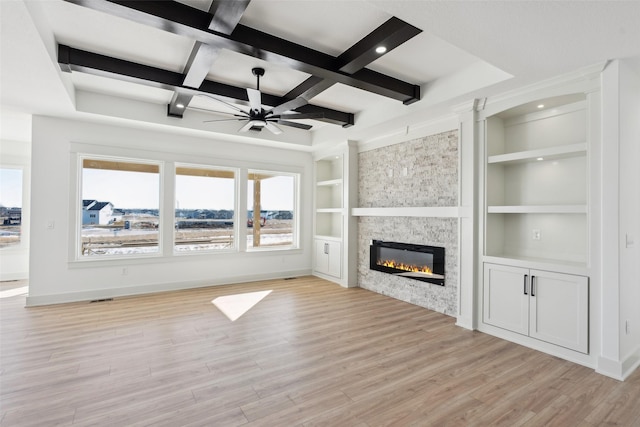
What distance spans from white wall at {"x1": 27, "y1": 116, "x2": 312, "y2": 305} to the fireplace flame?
8.16 ft

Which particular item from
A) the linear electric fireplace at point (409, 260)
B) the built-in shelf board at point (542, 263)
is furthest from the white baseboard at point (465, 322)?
the built-in shelf board at point (542, 263)

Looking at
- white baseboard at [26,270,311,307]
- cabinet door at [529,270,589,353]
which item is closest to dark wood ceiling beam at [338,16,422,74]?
cabinet door at [529,270,589,353]

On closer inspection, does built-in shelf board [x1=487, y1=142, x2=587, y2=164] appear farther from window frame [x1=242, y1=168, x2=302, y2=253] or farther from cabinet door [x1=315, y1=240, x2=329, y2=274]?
window frame [x1=242, y1=168, x2=302, y2=253]

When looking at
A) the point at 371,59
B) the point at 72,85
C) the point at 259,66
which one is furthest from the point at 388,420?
the point at 72,85

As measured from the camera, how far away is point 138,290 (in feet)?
18.1

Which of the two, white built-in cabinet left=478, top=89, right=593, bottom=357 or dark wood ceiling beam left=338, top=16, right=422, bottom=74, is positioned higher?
dark wood ceiling beam left=338, top=16, right=422, bottom=74

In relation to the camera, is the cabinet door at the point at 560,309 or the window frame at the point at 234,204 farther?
the window frame at the point at 234,204

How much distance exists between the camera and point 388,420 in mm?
2250

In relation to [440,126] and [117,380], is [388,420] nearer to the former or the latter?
[117,380]

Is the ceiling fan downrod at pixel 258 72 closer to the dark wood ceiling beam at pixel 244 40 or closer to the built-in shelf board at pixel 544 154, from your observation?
the dark wood ceiling beam at pixel 244 40

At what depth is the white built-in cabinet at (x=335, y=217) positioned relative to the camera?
20.5ft

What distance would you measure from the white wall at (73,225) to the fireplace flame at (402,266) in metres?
2.49

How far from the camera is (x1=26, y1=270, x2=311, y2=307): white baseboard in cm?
487

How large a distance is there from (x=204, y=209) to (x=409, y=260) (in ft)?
12.7
